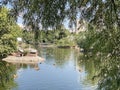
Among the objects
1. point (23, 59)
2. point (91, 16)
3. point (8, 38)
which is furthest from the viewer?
point (8, 38)

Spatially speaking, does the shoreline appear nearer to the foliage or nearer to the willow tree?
the foliage

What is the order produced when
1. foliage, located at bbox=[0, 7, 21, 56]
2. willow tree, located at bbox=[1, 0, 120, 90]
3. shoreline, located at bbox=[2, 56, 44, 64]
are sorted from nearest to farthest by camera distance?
willow tree, located at bbox=[1, 0, 120, 90] < shoreline, located at bbox=[2, 56, 44, 64] < foliage, located at bbox=[0, 7, 21, 56]

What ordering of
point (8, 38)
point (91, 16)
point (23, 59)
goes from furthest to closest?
point (8, 38)
point (23, 59)
point (91, 16)

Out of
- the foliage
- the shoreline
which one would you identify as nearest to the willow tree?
the shoreline

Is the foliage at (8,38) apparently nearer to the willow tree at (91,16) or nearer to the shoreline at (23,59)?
the shoreline at (23,59)

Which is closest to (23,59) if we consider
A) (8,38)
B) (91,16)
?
(8,38)

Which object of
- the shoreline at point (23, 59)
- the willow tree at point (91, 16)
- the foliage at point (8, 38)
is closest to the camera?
the willow tree at point (91, 16)

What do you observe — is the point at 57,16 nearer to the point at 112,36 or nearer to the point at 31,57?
the point at 112,36

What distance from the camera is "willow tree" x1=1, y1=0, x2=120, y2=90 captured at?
4.05 meters

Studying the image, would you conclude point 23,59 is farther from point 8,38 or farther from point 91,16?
point 91,16

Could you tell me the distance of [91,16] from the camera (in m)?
4.57

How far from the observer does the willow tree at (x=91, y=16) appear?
405 centimetres

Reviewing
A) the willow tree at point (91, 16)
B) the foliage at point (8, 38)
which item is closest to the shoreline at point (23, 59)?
the foliage at point (8, 38)

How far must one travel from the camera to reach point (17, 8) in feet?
13.3
